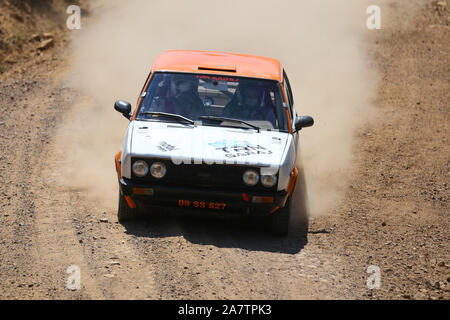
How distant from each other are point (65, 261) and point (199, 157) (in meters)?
1.72

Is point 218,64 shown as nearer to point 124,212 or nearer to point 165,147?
point 165,147

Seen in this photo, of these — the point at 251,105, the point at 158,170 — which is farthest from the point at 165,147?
the point at 251,105

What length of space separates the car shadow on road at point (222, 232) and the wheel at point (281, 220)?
86mm

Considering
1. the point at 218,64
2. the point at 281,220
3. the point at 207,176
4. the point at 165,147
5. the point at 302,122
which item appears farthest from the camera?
the point at 218,64

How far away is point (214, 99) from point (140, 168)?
148 cm

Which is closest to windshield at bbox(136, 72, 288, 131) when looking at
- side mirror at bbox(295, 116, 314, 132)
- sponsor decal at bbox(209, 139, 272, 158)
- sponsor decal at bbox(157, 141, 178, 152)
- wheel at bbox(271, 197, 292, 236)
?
side mirror at bbox(295, 116, 314, 132)

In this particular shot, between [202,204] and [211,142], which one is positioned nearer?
[202,204]

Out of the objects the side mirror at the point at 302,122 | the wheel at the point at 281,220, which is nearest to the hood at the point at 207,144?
the side mirror at the point at 302,122

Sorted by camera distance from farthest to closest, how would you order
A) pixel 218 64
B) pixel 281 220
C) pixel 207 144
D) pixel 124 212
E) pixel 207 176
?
pixel 218 64, pixel 124 212, pixel 281 220, pixel 207 144, pixel 207 176

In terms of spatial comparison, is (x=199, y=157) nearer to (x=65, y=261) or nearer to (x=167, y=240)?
(x=167, y=240)

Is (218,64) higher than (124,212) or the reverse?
higher

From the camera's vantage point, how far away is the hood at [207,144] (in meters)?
7.07

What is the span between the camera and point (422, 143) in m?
11.8

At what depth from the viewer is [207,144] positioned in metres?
7.30
